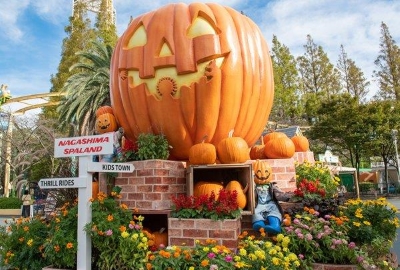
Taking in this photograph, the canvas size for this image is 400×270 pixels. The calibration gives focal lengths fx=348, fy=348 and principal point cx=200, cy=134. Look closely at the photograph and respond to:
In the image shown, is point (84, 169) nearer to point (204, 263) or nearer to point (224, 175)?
point (204, 263)

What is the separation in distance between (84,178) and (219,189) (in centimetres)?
156

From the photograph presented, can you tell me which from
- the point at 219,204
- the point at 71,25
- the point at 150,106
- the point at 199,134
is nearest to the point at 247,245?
the point at 219,204

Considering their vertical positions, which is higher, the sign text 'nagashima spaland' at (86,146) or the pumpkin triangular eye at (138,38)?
the pumpkin triangular eye at (138,38)

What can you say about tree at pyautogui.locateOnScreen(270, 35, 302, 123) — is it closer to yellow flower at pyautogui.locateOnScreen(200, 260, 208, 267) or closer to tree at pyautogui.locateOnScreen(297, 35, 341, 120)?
tree at pyautogui.locateOnScreen(297, 35, 341, 120)

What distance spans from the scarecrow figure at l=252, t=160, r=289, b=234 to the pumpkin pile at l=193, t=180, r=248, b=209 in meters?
0.17

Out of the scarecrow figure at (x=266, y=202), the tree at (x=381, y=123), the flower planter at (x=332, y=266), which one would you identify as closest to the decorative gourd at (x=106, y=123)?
the scarecrow figure at (x=266, y=202)

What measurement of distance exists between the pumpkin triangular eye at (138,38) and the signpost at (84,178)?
174 cm

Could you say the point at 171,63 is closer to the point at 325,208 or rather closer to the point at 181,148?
the point at 181,148

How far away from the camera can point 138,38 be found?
16.0 ft

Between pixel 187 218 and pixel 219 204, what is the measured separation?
39cm

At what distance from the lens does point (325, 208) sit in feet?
13.9

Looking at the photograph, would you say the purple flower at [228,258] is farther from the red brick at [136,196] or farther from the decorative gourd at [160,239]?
the red brick at [136,196]

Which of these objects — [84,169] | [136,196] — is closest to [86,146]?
[84,169]

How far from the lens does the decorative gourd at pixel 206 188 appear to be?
4.16m
